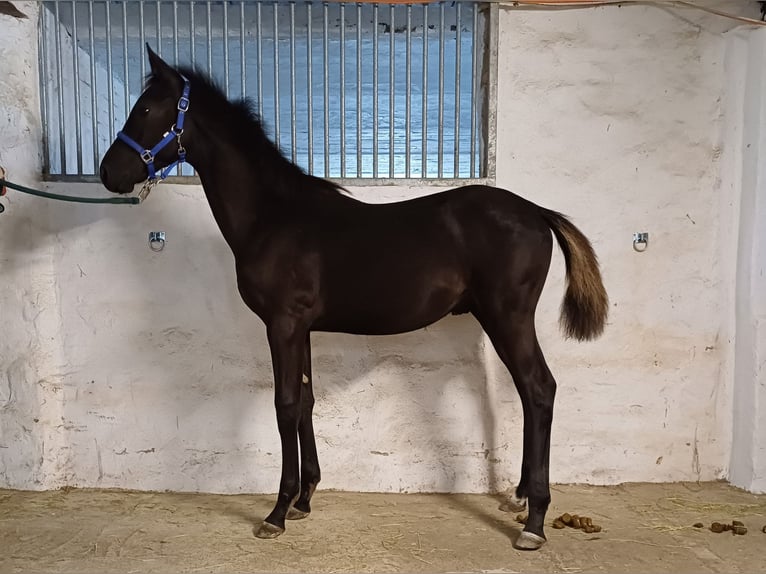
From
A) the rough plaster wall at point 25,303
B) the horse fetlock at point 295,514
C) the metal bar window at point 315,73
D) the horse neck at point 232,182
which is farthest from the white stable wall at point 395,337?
the horse neck at point 232,182

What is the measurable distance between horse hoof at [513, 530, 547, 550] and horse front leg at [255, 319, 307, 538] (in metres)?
0.97

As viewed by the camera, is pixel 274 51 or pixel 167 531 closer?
pixel 167 531

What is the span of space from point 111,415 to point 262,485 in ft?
2.79

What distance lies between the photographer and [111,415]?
10.8ft

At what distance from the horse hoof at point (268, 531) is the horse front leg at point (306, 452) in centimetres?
18

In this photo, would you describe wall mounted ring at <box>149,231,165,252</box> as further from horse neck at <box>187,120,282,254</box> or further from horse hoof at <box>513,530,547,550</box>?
horse hoof at <box>513,530,547,550</box>

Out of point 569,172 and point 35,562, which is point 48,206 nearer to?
point 35,562

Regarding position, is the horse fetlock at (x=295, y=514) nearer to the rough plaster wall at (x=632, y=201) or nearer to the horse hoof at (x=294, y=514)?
the horse hoof at (x=294, y=514)

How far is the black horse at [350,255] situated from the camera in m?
2.63

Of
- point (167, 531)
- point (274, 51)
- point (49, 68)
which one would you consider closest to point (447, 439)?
point (167, 531)

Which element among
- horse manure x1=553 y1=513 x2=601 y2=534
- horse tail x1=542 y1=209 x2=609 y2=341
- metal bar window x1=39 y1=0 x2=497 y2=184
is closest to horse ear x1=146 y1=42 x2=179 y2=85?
metal bar window x1=39 y1=0 x2=497 y2=184

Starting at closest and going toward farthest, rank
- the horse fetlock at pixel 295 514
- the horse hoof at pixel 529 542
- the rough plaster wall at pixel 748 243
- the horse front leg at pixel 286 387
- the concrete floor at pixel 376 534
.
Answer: the concrete floor at pixel 376 534 → the horse hoof at pixel 529 542 → the horse front leg at pixel 286 387 → the horse fetlock at pixel 295 514 → the rough plaster wall at pixel 748 243

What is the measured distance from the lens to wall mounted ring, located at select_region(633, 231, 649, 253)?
3.28 m

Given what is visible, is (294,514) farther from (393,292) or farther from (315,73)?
(315,73)
